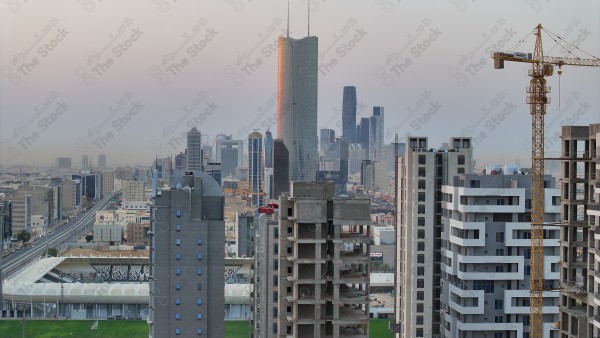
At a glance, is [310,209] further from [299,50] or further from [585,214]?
[299,50]

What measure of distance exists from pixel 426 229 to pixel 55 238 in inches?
1108

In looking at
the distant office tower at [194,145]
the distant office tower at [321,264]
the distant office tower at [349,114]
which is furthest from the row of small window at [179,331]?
the distant office tower at [349,114]

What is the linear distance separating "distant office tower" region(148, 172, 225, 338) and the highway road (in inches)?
647

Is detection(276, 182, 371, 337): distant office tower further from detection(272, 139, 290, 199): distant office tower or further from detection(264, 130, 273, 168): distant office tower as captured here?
detection(264, 130, 273, 168): distant office tower

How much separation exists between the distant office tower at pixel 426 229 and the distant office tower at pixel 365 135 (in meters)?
29.5

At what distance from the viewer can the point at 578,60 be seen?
10.9m

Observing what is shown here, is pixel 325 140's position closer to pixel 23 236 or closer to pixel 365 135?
pixel 365 135

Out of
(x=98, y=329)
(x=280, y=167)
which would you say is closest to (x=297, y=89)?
(x=280, y=167)

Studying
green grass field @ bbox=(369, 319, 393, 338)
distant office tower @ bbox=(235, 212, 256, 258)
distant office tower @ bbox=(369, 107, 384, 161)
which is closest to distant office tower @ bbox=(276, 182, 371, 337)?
green grass field @ bbox=(369, 319, 393, 338)

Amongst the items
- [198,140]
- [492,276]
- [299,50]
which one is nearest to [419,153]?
[492,276]

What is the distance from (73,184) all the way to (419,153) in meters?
37.0

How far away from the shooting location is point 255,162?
44688mm

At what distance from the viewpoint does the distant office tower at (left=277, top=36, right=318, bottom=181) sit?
190ft

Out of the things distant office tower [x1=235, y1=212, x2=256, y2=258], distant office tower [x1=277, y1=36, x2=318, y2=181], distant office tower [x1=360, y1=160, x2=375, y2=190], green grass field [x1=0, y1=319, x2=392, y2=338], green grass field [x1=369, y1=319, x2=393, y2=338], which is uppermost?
distant office tower [x1=277, y1=36, x2=318, y2=181]
